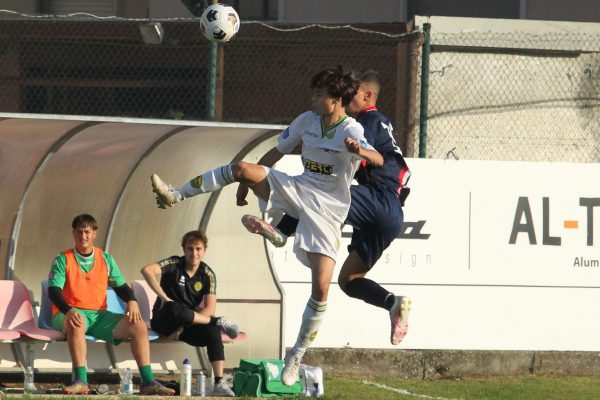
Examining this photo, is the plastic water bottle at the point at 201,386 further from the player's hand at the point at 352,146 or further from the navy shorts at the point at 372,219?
the player's hand at the point at 352,146

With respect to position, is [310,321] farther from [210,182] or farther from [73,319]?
[73,319]

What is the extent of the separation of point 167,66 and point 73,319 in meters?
6.02

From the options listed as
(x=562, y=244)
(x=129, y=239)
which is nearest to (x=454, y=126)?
(x=562, y=244)

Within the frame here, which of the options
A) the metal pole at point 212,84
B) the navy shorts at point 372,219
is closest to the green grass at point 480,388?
the navy shorts at point 372,219

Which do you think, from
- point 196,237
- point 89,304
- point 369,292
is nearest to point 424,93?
point 196,237

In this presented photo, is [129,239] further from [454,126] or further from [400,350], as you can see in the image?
[454,126]

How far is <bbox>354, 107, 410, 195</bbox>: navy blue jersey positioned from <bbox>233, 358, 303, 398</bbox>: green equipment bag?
74.2 inches

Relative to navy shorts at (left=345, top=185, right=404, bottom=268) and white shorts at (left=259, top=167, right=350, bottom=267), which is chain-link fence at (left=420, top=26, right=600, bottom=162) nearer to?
navy shorts at (left=345, top=185, right=404, bottom=268)

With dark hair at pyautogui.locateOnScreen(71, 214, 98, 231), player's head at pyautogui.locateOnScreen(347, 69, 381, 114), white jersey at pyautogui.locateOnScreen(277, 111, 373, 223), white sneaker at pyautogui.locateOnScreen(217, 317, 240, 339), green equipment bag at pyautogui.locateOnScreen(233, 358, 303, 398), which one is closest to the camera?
white jersey at pyautogui.locateOnScreen(277, 111, 373, 223)

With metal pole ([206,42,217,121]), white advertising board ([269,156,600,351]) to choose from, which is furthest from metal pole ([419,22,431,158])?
metal pole ([206,42,217,121])

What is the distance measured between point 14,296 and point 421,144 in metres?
4.31

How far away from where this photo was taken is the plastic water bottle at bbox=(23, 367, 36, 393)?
33.6ft

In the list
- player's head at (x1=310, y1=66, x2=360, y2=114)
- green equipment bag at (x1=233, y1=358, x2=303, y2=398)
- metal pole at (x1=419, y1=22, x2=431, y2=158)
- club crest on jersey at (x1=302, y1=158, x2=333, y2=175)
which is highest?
metal pole at (x1=419, y1=22, x2=431, y2=158)

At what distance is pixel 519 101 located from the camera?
48.1 feet
